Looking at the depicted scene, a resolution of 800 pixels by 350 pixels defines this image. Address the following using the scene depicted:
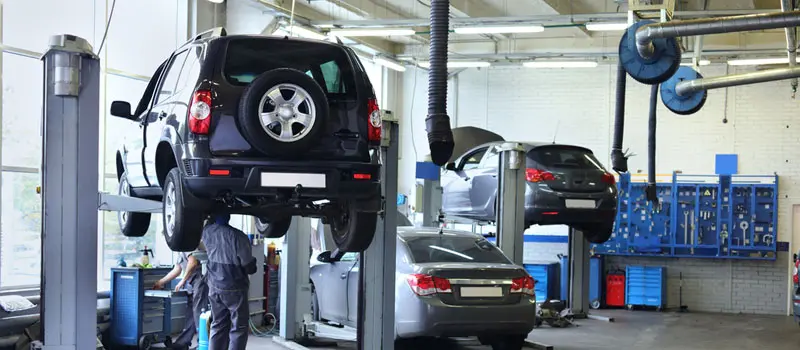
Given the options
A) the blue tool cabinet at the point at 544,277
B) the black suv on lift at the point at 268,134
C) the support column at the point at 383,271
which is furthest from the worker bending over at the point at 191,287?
the blue tool cabinet at the point at 544,277

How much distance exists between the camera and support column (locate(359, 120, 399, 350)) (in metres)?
6.99

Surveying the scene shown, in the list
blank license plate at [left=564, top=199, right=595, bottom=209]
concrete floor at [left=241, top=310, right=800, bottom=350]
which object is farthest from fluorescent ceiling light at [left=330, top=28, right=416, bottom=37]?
concrete floor at [left=241, top=310, right=800, bottom=350]

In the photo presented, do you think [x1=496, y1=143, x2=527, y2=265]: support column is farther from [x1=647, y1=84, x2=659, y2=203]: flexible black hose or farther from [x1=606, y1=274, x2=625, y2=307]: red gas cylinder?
[x1=606, y1=274, x2=625, y2=307]: red gas cylinder

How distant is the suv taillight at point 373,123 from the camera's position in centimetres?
531

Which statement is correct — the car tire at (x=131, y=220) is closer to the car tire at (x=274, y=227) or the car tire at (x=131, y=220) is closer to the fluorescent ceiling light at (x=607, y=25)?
the car tire at (x=274, y=227)

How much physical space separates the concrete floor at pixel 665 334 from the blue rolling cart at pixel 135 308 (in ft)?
3.57

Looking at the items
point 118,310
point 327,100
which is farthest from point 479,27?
point 327,100

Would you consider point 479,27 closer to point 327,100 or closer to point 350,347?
point 350,347

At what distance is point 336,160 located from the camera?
5.14 meters

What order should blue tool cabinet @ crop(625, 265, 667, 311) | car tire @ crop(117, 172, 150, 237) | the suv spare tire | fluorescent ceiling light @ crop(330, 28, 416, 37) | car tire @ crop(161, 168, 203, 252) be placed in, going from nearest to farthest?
the suv spare tire, car tire @ crop(161, 168, 203, 252), car tire @ crop(117, 172, 150, 237), fluorescent ceiling light @ crop(330, 28, 416, 37), blue tool cabinet @ crop(625, 265, 667, 311)

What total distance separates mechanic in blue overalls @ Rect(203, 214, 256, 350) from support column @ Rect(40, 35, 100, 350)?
2420 mm

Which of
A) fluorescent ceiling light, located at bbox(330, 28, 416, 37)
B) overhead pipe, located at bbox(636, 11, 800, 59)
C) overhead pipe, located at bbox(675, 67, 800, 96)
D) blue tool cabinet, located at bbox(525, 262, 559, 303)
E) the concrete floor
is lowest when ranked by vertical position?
the concrete floor

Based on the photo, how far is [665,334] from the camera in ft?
38.1

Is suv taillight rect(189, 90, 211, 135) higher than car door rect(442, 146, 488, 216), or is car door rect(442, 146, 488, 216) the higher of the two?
suv taillight rect(189, 90, 211, 135)
